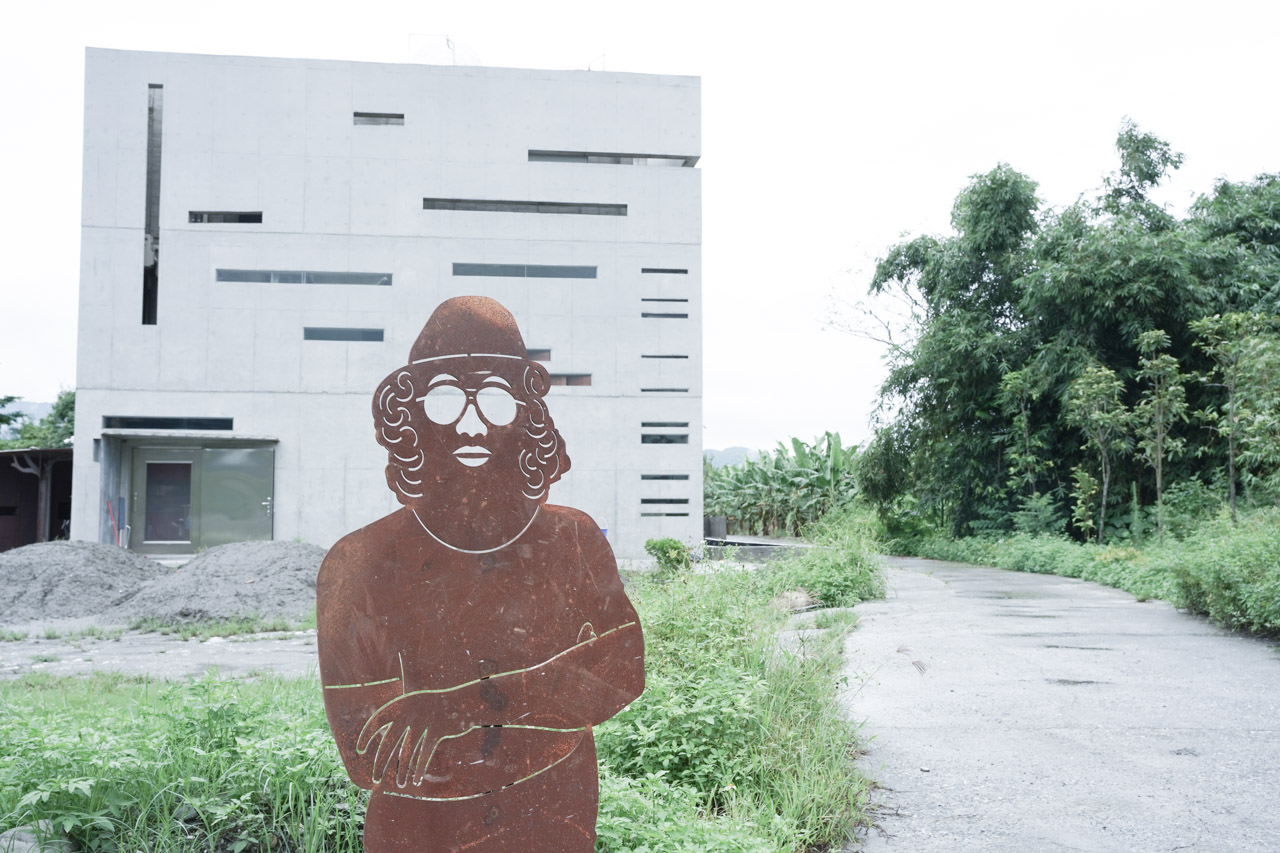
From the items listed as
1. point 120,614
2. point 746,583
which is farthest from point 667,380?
point 746,583

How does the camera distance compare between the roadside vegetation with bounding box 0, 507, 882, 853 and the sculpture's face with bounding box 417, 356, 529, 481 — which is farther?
the roadside vegetation with bounding box 0, 507, 882, 853

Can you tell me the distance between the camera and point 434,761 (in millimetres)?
2619

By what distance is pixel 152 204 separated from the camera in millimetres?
21641

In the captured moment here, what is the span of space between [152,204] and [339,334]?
18.4ft

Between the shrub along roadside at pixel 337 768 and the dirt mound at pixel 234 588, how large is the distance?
7188 mm

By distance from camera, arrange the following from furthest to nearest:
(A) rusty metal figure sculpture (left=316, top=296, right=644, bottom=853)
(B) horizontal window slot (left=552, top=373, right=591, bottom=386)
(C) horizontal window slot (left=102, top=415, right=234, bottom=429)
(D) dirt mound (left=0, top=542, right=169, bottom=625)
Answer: (B) horizontal window slot (left=552, top=373, right=591, bottom=386) → (C) horizontal window slot (left=102, top=415, right=234, bottom=429) → (D) dirt mound (left=0, top=542, right=169, bottom=625) → (A) rusty metal figure sculpture (left=316, top=296, right=644, bottom=853)

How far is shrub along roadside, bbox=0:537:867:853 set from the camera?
3143mm

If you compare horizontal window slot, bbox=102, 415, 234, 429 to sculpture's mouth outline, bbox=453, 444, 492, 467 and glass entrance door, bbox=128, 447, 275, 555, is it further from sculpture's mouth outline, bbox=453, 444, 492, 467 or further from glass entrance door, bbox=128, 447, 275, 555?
sculpture's mouth outline, bbox=453, 444, 492, 467

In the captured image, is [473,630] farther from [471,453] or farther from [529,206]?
[529,206]

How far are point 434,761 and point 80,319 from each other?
2212 cm

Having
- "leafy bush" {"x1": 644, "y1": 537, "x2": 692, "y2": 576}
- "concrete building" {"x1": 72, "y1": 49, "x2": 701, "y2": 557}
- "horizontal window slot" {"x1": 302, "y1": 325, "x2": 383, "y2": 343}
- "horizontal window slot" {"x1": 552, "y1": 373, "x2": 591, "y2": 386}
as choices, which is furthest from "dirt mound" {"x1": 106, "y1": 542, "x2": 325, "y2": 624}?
"horizontal window slot" {"x1": 552, "y1": 373, "x2": 591, "y2": 386}

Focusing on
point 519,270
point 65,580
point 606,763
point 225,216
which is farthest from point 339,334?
point 606,763

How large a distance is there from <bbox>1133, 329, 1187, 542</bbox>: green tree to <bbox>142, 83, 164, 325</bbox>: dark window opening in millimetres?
21208

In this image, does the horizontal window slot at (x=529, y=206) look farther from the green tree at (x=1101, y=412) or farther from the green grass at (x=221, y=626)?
the green grass at (x=221, y=626)
